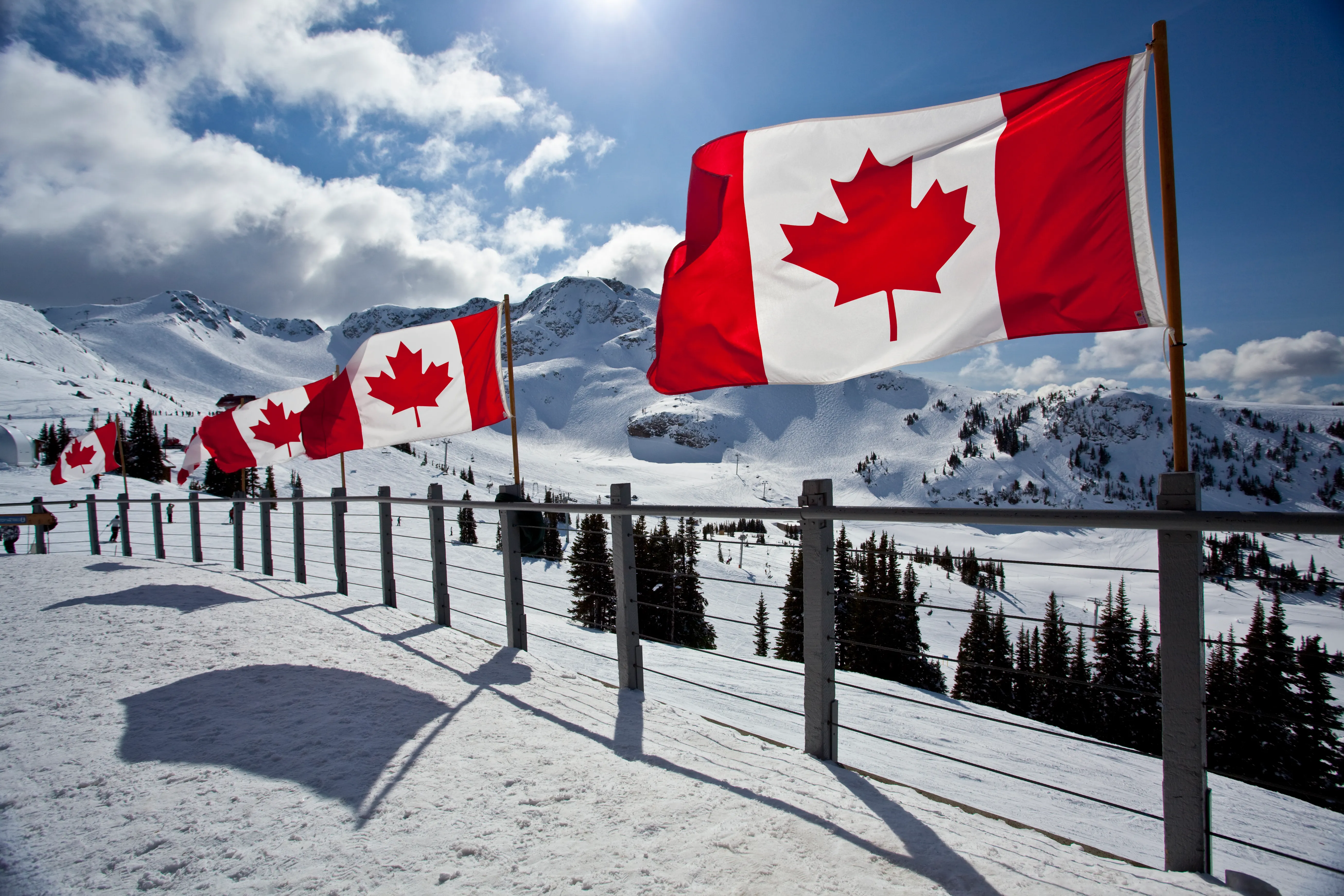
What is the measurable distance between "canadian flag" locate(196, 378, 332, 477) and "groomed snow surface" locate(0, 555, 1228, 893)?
6.61 metres

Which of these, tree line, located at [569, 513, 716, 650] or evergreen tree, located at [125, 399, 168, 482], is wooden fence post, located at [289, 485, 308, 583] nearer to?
tree line, located at [569, 513, 716, 650]

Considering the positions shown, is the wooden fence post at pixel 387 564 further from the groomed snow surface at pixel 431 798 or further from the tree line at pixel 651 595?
the tree line at pixel 651 595

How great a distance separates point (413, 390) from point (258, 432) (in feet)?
17.9

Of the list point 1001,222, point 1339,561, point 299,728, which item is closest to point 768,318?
point 1001,222

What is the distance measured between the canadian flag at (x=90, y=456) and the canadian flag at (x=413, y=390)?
8.69 meters

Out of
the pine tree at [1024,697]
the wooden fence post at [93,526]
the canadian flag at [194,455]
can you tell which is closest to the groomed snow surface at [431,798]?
the canadian flag at [194,455]

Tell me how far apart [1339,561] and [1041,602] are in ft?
242

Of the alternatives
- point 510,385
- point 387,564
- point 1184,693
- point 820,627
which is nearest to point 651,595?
→ point 387,564

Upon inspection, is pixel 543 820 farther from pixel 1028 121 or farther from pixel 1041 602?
pixel 1041 602

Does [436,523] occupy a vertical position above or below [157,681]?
above

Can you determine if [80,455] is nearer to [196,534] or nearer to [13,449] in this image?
[196,534]

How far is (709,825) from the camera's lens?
2230 millimetres

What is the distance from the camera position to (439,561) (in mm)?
5609

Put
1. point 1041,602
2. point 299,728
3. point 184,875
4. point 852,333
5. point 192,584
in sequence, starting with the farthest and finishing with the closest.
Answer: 1. point 1041,602
2. point 192,584
3. point 852,333
4. point 299,728
5. point 184,875
